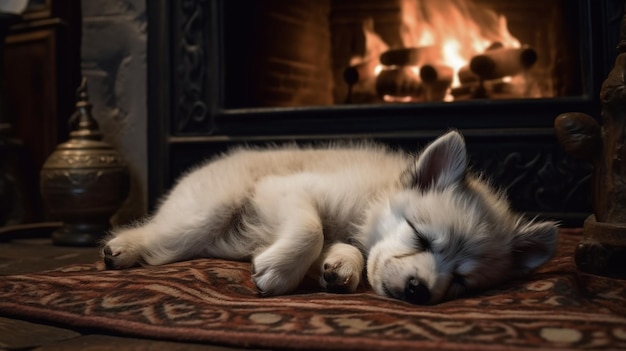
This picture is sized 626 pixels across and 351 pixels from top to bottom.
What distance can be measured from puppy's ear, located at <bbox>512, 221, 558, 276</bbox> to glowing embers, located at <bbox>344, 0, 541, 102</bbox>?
1599mm

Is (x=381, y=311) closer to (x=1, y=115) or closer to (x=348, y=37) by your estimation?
(x=348, y=37)

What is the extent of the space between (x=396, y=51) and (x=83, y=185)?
181 centimetres

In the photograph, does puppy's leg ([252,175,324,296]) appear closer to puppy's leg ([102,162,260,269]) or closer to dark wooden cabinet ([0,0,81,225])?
puppy's leg ([102,162,260,269])

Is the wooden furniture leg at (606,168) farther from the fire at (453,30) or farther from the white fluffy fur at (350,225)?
the fire at (453,30)

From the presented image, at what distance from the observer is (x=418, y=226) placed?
1831 millimetres

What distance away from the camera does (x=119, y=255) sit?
2.18m

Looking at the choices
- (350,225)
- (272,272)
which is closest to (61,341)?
(272,272)

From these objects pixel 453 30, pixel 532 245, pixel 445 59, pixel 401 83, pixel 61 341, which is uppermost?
pixel 453 30

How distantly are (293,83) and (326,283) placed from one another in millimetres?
2136

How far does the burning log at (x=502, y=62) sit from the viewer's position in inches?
134

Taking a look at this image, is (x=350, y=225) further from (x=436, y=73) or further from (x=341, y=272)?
(x=436, y=73)

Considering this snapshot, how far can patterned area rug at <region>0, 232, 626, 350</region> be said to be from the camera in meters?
1.32

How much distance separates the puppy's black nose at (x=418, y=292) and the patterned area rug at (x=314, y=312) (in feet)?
0.11

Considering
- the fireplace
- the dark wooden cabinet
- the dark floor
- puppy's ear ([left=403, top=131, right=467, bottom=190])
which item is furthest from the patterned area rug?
the dark wooden cabinet
